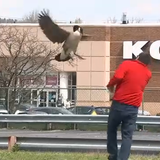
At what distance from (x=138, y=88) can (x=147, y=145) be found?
95.4 inches

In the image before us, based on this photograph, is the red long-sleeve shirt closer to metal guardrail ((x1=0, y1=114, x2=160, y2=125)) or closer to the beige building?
metal guardrail ((x1=0, y1=114, x2=160, y2=125))

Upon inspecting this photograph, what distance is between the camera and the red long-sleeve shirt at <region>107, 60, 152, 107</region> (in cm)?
703

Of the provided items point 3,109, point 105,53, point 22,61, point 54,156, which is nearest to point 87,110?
point 3,109

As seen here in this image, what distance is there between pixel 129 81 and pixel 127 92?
0.51 feet

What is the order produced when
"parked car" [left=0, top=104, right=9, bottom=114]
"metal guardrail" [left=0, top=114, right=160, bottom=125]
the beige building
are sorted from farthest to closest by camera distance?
1. the beige building
2. "parked car" [left=0, top=104, right=9, bottom=114]
3. "metal guardrail" [left=0, top=114, right=160, bottom=125]

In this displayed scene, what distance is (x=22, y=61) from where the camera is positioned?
29.1 meters

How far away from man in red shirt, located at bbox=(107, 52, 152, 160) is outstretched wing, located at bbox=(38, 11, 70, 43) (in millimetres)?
2536

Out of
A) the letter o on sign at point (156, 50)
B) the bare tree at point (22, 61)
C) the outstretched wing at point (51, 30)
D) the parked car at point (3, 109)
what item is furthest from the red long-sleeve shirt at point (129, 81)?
the letter o on sign at point (156, 50)

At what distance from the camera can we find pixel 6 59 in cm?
3038

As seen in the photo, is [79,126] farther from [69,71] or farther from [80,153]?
[69,71]

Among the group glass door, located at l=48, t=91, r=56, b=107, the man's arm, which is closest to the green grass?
the man's arm

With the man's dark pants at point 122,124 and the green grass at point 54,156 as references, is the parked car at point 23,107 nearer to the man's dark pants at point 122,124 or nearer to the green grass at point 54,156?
the green grass at point 54,156

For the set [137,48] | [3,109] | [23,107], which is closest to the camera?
[3,109]

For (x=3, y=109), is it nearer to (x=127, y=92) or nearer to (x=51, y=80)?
(x=51, y=80)
